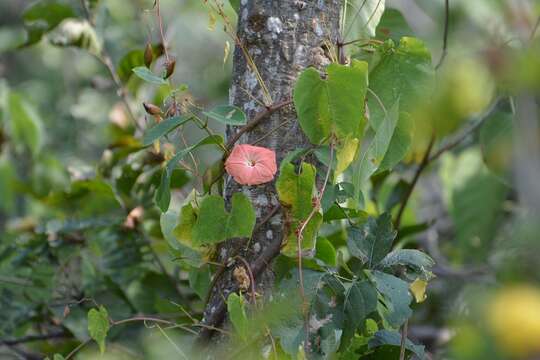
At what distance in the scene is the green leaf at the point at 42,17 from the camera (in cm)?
227

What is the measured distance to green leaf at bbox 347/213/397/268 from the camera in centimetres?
139

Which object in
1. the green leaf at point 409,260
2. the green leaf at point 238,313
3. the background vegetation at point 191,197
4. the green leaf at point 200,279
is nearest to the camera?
the background vegetation at point 191,197

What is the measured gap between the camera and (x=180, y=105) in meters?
1.45

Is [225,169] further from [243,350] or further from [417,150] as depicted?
[417,150]

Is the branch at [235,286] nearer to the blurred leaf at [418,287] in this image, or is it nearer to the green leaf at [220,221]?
the green leaf at [220,221]

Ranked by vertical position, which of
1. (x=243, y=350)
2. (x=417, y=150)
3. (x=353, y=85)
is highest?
(x=353, y=85)

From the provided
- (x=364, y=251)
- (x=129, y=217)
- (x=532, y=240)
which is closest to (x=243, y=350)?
(x=364, y=251)

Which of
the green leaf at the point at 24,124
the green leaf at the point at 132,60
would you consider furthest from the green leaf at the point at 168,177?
the green leaf at the point at 24,124

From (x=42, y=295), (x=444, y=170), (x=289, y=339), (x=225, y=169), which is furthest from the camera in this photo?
(x=444, y=170)

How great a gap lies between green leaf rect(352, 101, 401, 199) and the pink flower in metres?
0.14

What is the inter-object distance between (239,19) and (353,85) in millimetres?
272

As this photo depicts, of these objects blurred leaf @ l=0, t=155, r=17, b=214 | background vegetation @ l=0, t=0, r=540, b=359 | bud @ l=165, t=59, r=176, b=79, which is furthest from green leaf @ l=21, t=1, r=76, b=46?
bud @ l=165, t=59, r=176, b=79

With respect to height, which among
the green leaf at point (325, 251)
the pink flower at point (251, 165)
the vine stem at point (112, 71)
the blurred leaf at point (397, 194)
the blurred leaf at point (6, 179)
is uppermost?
the pink flower at point (251, 165)

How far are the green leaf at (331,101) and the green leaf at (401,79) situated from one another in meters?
0.11
